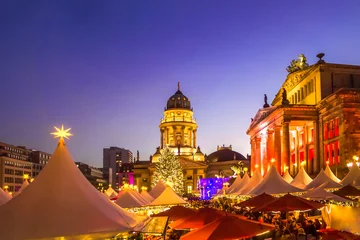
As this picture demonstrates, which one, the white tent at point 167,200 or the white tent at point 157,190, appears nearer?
the white tent at point 167,200

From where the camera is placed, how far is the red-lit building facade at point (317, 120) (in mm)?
44281

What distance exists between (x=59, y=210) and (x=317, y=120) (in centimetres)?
4557

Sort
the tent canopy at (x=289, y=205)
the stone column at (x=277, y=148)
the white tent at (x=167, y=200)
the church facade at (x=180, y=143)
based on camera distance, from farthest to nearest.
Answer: the church facade at (x=180, y=143) < the stone column at (x=277, y=148) < the white tent at (x=167, y=200) < the tent canopy at (x=289, y=205)

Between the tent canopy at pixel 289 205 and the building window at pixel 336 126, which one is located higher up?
the building window at pixel 336 126

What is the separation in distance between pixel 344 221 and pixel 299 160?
119 feet

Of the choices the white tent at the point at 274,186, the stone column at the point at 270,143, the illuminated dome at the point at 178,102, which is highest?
the illuminated dome at the point at 178,102

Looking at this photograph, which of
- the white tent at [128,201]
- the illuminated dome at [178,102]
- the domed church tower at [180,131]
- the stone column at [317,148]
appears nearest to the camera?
the white tent at [128,201]

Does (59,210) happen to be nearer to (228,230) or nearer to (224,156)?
(228,230)

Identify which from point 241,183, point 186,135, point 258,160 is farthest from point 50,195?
point 186,135

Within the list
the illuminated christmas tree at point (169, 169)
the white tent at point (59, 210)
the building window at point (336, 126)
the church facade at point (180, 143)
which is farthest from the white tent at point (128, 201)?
the church facade at point (180, 143)

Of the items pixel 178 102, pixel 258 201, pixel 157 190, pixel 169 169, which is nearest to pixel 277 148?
pixel 157 190

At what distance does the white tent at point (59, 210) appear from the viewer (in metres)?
9.64

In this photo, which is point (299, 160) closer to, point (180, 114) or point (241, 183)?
point (241, 183)

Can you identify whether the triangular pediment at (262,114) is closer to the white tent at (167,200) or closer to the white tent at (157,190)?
the white tent at (157,190)
